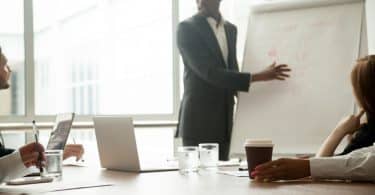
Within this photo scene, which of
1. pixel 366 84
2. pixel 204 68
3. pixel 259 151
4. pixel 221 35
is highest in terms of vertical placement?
pixel 221 35

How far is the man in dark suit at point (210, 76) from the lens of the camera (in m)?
2.79

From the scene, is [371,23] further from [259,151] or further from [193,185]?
[193,185]

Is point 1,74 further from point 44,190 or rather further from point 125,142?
point 44,190

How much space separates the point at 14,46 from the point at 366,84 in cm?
320

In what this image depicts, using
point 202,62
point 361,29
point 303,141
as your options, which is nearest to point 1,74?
point 202,62

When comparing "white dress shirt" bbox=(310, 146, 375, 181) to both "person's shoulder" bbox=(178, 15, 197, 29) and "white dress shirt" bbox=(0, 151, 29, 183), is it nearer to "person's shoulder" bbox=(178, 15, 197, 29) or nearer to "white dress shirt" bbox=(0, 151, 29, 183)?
"white dress shirt" bbox=(0, 151, 29, 183)

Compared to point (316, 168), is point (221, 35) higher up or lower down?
higher up

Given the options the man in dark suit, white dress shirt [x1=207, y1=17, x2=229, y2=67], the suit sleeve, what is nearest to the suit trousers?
the man in dark suit

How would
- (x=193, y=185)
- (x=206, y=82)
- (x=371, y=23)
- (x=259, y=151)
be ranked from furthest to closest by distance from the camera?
(x=206, y=82)
(x=371, y=23)
(x=259, y=151)
(x=193, y=185)

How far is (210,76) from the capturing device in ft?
9.10

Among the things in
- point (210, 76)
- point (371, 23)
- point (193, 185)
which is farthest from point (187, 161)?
point (371, 23)

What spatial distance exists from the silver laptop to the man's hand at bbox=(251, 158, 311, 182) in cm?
48

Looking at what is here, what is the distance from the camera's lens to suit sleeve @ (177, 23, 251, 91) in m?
2.77

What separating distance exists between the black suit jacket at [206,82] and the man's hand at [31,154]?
1210 mm
